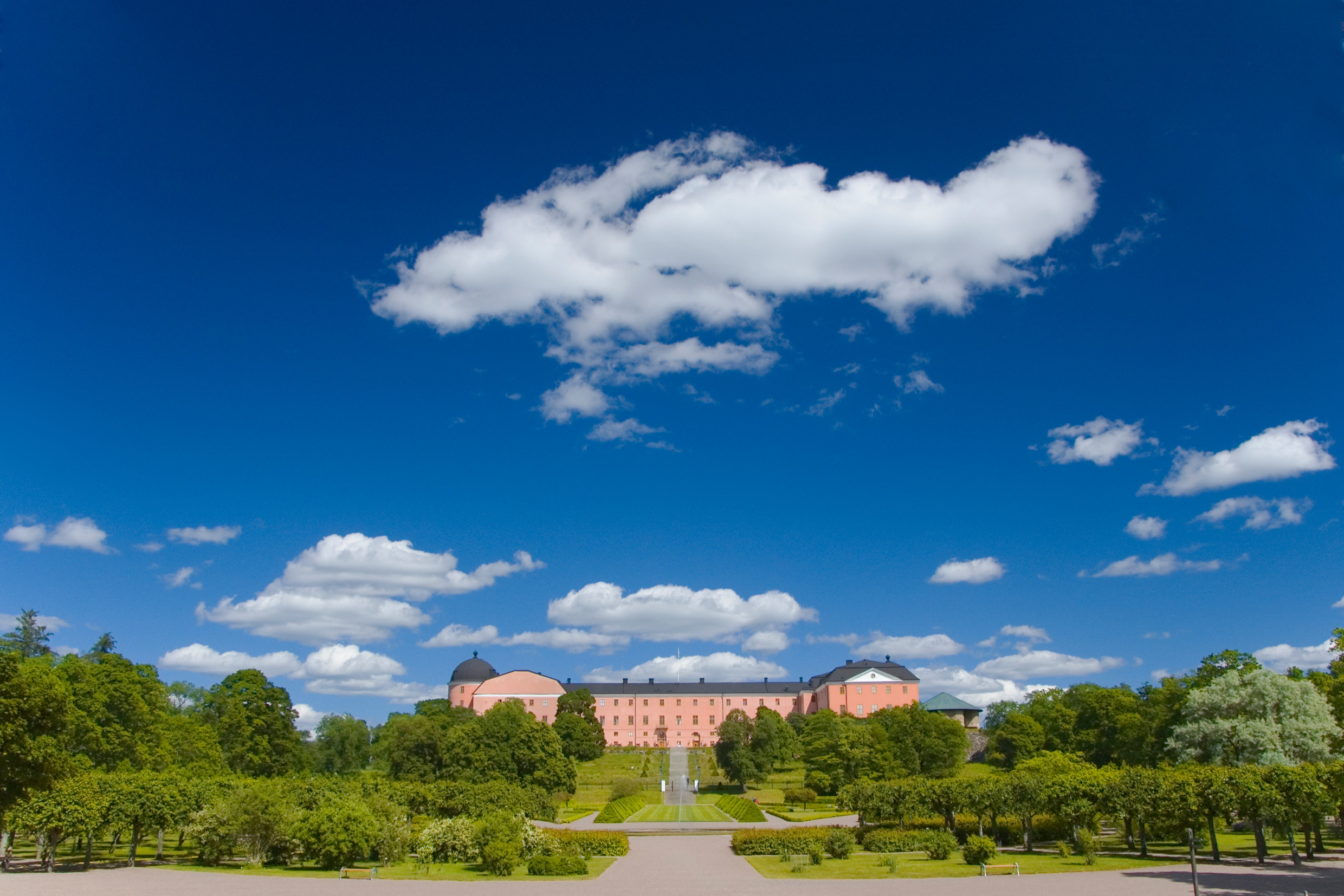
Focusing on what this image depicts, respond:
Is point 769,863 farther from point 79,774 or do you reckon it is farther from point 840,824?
point 79,774

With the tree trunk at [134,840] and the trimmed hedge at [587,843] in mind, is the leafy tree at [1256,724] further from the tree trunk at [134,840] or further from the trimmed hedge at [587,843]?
the tree trunk at [134,840]

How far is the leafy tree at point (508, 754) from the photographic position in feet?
203

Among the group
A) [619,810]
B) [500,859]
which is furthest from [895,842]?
[619,810]

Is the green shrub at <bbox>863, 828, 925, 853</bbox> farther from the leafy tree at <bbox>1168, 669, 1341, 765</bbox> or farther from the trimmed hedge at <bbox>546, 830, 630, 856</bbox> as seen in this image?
the leafy tree at <bbox>1168, 669, 1341, 765</bbox>

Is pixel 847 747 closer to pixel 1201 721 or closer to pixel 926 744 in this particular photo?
pixel 926 744

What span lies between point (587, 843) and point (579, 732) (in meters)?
60.7

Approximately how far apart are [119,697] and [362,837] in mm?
26708

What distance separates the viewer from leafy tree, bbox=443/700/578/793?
62000 millimetres

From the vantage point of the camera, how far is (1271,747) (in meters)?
40.4

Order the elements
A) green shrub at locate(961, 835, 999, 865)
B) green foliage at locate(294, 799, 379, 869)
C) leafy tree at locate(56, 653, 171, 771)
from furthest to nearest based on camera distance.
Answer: leafy tree at locate(56, 653, 171, 771) → green shrub at locate(961, 835, 999, 865) → green foliage at locate(294, 799, 379, 869)

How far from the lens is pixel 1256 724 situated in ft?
135

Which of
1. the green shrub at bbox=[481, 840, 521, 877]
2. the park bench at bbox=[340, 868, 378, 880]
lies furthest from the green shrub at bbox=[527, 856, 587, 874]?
the park bench at bbox=[340, 868, 378, 880]

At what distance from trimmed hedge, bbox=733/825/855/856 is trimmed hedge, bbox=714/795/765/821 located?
1425 cm

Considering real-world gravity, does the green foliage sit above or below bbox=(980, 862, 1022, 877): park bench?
above
